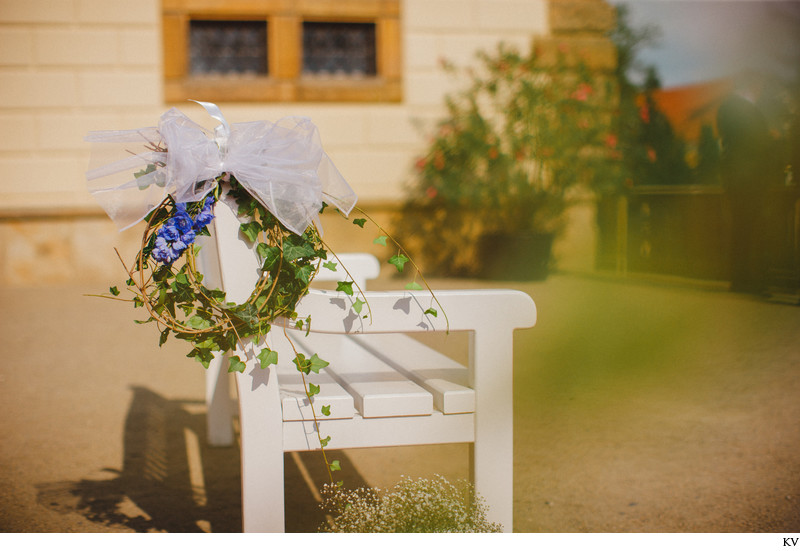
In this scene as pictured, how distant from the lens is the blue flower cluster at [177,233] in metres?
1.59

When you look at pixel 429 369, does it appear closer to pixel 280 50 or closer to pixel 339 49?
pixel 280 50

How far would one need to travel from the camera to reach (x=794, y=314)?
18.5ft

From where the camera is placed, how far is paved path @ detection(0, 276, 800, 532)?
2432 millimetres

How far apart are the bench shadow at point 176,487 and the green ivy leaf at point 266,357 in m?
0.86

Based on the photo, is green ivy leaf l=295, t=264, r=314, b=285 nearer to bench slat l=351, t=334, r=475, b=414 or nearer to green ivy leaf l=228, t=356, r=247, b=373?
green ivy leaf l=228, t=356, r=247, b=373

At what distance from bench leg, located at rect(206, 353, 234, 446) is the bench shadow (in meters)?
0.05

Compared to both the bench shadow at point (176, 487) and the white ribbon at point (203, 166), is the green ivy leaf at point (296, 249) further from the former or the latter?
the bench shadow at point (176, 487)

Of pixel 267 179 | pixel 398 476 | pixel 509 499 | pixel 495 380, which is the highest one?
pixel 267 179

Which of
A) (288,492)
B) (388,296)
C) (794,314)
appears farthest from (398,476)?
(794,314)

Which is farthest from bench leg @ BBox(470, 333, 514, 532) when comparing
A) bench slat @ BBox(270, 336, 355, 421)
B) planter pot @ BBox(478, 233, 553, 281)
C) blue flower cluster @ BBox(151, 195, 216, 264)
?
planter pot @ BBox(478, 233, 553, 281)

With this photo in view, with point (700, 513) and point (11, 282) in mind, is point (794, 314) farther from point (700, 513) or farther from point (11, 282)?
point (11, 282)

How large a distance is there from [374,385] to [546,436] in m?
1.54

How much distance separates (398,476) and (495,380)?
110 cm

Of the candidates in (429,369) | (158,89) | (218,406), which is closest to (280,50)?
(158,89)
